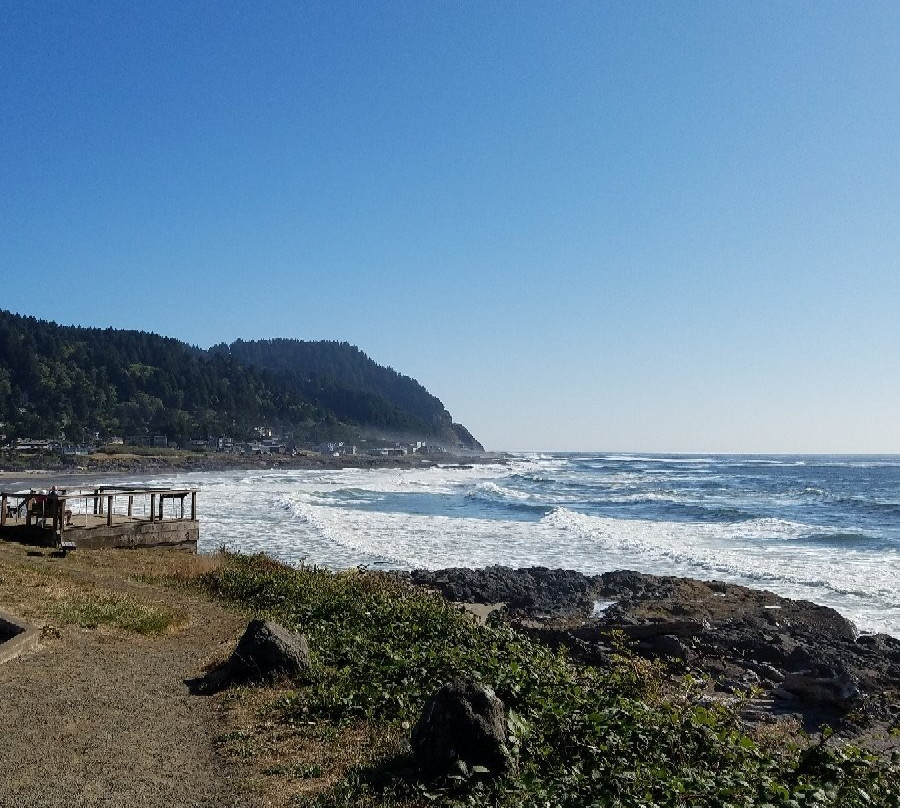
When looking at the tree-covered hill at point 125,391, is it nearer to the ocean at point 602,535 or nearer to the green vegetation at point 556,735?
the ocean at point 602,535

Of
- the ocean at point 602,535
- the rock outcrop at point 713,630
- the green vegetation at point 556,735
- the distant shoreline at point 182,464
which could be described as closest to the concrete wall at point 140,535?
the ocean at point 602,535

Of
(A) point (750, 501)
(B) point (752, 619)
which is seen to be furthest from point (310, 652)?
(A) point (750, 501)

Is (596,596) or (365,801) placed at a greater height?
(365,801)

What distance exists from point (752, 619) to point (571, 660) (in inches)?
265

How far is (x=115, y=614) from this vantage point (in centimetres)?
1233

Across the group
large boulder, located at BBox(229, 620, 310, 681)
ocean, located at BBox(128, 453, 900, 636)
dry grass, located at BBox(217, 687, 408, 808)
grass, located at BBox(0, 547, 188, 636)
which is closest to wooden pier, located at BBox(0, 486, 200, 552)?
grass, located at BBox(0, 547, 188, 636)

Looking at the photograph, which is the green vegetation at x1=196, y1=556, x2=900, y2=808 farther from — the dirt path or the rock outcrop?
the rock outcrop

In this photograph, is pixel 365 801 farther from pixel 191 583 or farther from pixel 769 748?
pixel 191 583

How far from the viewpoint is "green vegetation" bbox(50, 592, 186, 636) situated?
1181 cm

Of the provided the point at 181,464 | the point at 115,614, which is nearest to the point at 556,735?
the point at 115,614

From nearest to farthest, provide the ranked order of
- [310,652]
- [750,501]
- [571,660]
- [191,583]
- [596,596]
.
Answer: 1. [310,652]
2. [571,660]
3. [191,583]
4. [596,596]
5. [750,501]

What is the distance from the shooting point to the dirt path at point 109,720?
612 cm

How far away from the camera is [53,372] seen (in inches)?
5955

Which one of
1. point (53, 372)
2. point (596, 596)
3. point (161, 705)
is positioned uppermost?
point (53, 372)
